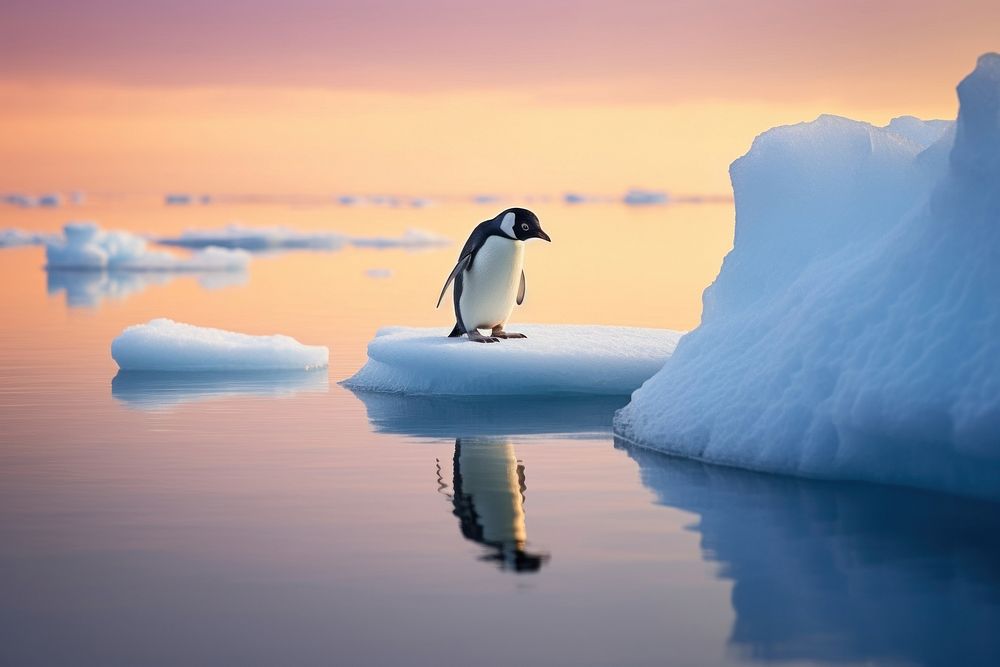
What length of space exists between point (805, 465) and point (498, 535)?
230 centimetres

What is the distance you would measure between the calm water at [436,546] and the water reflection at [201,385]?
5.2 inches

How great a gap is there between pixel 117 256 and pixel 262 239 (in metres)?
12.7

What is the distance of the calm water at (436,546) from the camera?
4820mm

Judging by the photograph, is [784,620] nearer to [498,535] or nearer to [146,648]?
[498,535]

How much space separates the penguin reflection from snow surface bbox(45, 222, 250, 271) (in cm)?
2789

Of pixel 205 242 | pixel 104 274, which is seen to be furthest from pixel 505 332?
pixel 205 242

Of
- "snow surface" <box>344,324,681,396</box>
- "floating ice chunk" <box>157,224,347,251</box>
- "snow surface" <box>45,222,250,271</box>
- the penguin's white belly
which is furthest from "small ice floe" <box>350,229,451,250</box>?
"snow surface" <box>344,324,681,396</box>

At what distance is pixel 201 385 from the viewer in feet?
41.5

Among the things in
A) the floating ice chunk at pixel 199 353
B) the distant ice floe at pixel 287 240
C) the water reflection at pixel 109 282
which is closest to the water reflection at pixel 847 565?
the floating ice chunk at pixel 199 353

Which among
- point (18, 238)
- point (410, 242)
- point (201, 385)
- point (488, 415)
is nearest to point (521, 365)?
point (488, 415)

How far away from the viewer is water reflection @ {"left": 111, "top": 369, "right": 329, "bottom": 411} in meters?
11.7

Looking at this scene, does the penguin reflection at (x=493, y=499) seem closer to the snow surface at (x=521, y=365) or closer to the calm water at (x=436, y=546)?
the calm water at (x=436, y=546)

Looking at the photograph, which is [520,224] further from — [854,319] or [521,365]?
[854,319]

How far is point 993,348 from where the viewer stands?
708 centimetres
